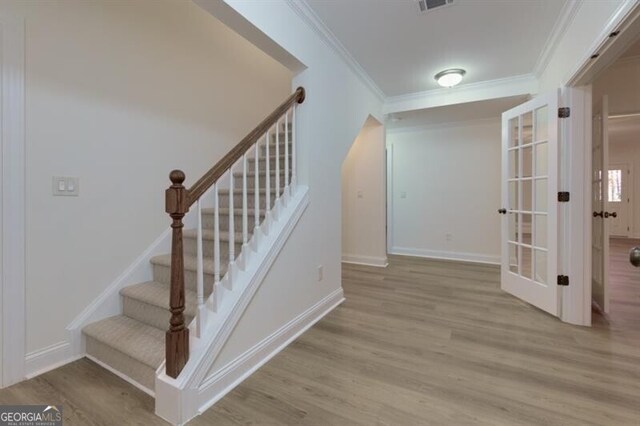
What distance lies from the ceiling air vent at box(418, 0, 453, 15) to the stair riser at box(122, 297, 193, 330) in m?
2.79

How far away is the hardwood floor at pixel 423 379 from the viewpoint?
1436 millimetres

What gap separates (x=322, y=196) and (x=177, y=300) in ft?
5.10

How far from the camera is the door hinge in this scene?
244 centimetres

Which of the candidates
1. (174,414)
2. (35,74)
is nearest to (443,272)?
(174,414)

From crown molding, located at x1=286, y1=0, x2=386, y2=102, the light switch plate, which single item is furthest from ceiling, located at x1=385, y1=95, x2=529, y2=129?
the light switch plate

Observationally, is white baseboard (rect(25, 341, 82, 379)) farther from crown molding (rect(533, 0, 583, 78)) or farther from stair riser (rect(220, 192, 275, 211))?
crown molding (rect(533, 0, 583, 78))

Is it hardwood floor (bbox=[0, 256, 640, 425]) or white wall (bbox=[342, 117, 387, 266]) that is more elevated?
white wall (bbox=[342, 117, 387, 266])

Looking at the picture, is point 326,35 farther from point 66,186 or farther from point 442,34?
point 66,186

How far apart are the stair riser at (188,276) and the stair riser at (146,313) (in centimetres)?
23

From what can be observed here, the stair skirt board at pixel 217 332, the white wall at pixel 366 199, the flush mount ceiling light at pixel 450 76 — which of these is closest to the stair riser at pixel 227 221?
the stair skirt board at pixel 217 332

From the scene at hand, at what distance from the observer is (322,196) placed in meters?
2.66

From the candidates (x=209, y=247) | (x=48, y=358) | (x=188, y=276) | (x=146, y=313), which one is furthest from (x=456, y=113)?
(x=48, y=358)

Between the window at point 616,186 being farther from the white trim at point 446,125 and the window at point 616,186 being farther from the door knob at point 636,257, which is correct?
the door knob at point 636,257

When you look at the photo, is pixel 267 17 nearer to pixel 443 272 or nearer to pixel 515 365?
pixel 515 365
